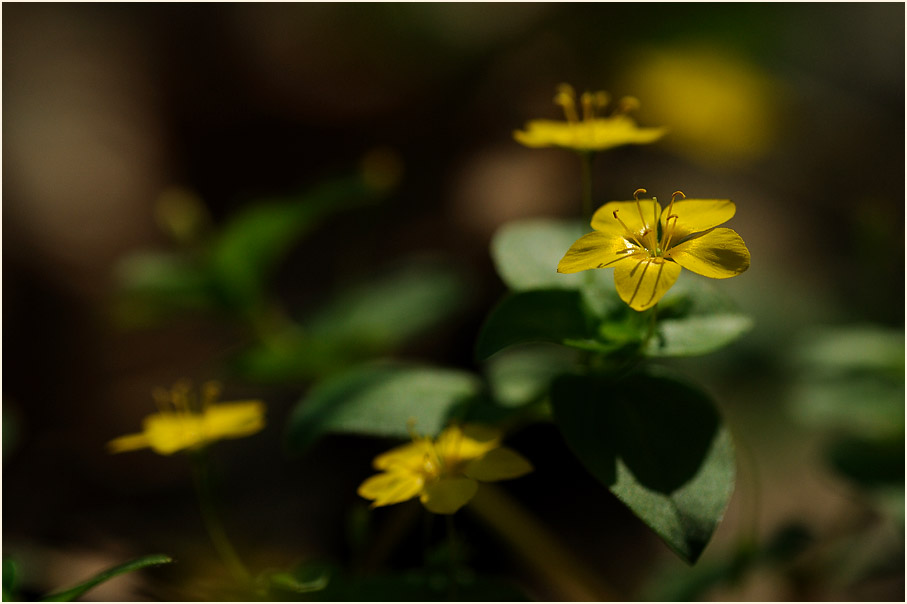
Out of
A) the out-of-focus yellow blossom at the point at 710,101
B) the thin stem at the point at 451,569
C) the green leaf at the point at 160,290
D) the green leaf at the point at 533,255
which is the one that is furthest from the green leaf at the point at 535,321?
the out-of-focus yellow blossom at the point at 710,101

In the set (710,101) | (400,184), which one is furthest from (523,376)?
(710,101)

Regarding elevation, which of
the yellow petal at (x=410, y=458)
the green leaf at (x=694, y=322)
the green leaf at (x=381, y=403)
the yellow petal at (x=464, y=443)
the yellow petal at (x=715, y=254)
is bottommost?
the yellow petal at (x=410, y=458)

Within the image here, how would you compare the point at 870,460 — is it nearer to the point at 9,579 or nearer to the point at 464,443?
the point at 464,443

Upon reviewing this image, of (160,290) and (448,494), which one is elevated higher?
(160,290)

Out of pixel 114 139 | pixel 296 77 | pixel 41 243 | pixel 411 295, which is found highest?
pixel 296 77

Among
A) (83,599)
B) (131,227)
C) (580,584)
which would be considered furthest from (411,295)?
(131,227)

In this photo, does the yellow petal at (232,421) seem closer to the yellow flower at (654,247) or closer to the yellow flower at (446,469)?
the yellow flower at (446,469)

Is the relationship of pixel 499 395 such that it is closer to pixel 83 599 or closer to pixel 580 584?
pixel 580 584
